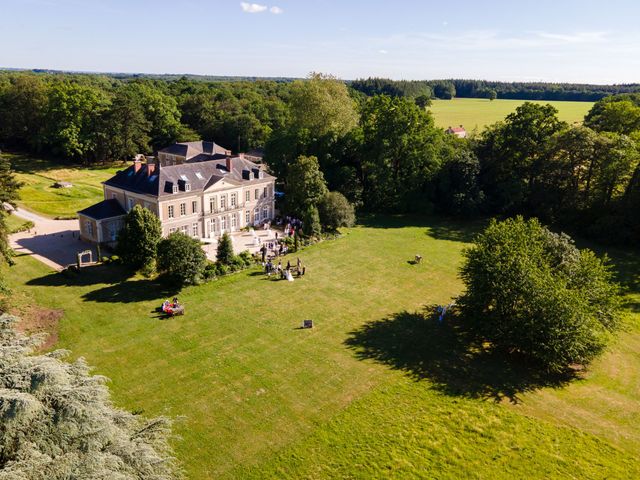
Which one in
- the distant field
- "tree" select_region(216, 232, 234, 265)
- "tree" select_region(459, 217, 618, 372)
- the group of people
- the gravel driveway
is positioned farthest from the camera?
the distant field

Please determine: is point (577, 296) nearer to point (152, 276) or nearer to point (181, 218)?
point (152, 276)

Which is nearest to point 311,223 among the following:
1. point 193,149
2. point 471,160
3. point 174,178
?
point 174,178

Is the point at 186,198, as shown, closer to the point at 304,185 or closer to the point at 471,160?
the point at 304,185

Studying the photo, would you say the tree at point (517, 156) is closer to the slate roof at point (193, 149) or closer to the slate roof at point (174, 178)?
the slate roof at point (174, 178)

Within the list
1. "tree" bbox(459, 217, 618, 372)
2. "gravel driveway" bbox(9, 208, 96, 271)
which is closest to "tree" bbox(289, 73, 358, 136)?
"gravel driveway" bbox(9, 208, 96, 271)

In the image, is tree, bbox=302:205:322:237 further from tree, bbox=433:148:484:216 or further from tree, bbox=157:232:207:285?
tree, bbox=433:148:484:216
